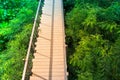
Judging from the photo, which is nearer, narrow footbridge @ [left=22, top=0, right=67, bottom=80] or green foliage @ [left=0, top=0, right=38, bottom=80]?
narrow footbridge @ [left=22, top=0, right=67, bottom=80]

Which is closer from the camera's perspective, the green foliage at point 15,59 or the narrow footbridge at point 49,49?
the narrow footbridge at point 49,49

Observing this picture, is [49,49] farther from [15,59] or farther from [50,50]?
[15,59]

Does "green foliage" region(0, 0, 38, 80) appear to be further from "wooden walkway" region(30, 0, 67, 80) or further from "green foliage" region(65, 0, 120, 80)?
"green foliage" region(65, 0, 120, 80)

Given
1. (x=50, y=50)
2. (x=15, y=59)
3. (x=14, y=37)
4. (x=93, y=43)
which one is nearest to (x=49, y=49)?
(x=50, y=50)

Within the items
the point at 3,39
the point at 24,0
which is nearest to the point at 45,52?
the point at 3,39

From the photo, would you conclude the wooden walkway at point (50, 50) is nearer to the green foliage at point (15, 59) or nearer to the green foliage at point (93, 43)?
the green foliage at point (93, 43)

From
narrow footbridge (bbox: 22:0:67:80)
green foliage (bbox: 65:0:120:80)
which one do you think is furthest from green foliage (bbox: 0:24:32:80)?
green foliage (bbox: 65:0:120:80)

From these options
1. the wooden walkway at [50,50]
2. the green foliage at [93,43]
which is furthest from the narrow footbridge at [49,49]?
the green foliage at [93,43]

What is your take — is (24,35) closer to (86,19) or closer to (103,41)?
(86,19)
